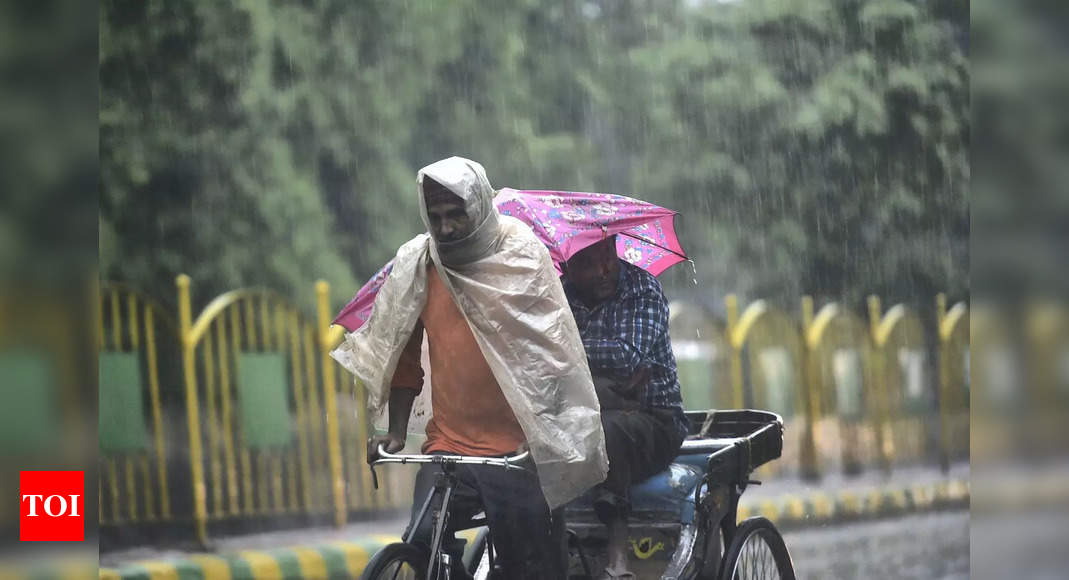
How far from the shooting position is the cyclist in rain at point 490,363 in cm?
403

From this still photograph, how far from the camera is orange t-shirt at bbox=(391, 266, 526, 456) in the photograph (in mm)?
4148

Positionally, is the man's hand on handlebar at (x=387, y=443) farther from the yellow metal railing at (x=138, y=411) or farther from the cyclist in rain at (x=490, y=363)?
the yellow metal railing at (x=138, y=411)

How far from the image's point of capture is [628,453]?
4809 mm

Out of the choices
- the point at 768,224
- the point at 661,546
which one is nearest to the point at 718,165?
the point at 768,224

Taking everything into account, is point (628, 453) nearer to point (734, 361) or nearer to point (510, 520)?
point (510, 520)

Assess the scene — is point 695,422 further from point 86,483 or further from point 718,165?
point 718,165

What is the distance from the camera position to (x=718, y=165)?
17.2 m

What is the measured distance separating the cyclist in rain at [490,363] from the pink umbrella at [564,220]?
22.6 inches

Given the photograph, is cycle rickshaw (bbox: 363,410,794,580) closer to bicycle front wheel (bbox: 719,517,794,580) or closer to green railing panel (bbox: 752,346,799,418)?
bicycle front wheel (bbox: 719,517,794,580)

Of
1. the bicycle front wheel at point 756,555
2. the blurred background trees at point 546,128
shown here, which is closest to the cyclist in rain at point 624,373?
the bicycle front wheel at point 756,555

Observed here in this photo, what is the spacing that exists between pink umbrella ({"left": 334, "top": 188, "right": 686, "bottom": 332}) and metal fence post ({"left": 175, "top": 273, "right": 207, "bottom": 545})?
10.2 feet

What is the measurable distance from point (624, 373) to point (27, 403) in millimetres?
2322

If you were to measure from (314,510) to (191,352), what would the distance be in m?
1.38

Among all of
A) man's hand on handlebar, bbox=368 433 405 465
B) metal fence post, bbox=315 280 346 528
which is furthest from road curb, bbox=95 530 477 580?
man's hand on handlebar, bbox=368 433 405 465
